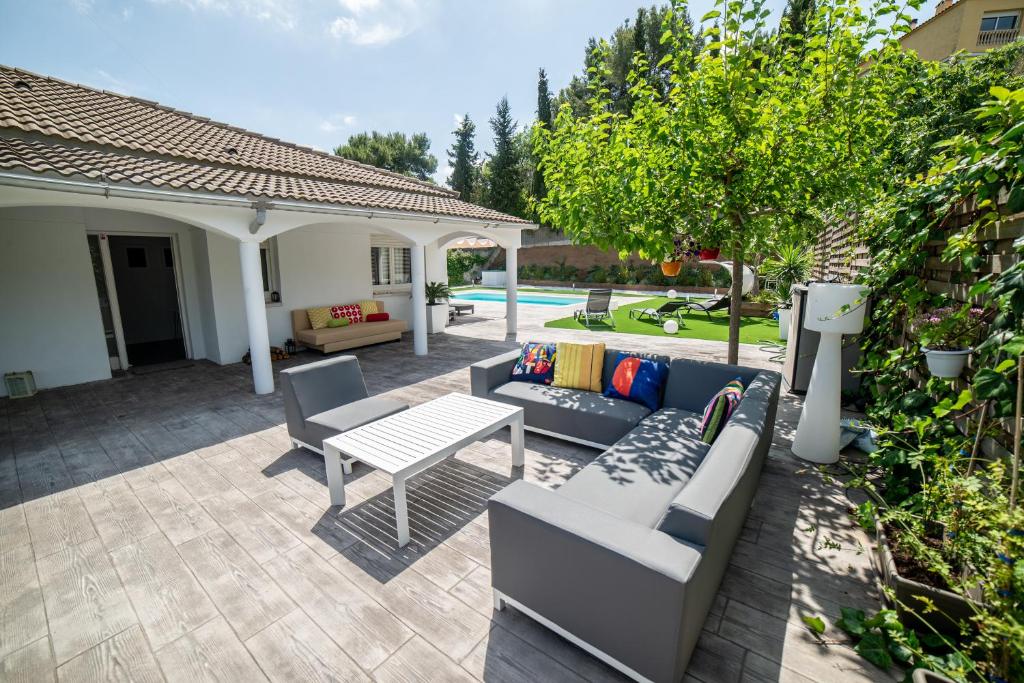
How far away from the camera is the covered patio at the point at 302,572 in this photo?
2.20 metres

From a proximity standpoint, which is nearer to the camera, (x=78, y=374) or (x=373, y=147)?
(x=78, y=374)

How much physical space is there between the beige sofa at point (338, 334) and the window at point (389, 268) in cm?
200

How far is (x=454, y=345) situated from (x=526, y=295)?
1290cm

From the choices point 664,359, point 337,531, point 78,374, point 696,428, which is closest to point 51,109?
point 78,374

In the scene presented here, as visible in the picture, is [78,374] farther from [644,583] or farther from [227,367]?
[644,583]

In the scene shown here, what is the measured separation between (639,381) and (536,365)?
1.31 m

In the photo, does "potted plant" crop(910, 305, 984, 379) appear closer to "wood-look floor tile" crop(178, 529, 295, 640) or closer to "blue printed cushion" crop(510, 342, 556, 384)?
"blue printed cushion" crop(510, 342, 556, 384)

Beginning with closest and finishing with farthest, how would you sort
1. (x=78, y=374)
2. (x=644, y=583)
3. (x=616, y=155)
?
(x=644, y=583), (x=616, y=155), (x=78, y=374)

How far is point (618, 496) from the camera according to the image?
108 inches

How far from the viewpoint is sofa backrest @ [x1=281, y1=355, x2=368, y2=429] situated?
4484 millimetres

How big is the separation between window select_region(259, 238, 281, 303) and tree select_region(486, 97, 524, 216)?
24.7 m

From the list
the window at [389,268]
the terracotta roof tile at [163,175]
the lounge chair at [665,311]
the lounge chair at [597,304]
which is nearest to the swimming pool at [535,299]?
the lounge chair at [665,311]

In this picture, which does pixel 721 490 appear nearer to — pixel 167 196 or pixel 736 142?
pixel 736 142

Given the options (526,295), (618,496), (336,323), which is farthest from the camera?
(526,295)
